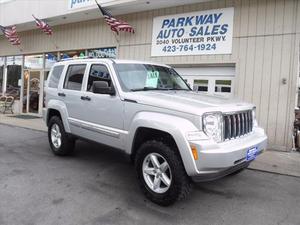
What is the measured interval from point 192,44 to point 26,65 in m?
9.72

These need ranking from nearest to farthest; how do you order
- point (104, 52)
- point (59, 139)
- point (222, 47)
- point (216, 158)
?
point (216, 158) < point (59, 139) < point (222, 47) < point (104, 52)

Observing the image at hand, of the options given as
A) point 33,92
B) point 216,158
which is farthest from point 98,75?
point 33,92

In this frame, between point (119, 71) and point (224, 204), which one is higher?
point (119, 71)

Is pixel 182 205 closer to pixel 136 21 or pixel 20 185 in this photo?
pixel 20 185

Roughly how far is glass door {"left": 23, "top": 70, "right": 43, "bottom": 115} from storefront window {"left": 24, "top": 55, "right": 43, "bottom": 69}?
25 centimetres

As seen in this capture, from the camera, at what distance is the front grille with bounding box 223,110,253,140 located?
402cm

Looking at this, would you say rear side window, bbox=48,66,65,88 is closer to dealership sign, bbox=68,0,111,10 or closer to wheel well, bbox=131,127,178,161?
wheel well, bbox=131,127,178,161

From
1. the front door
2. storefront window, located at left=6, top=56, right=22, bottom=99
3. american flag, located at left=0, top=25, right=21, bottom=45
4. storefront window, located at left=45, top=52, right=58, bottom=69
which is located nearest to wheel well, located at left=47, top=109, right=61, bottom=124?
the front door

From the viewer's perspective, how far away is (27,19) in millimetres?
14094

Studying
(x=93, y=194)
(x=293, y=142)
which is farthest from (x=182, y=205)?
(x=293, y=142)

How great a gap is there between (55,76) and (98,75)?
1.79 metres

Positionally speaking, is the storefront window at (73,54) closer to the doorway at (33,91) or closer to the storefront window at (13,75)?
the doorway at (33,91)

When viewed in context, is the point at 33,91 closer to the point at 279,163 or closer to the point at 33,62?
the point at 33,62

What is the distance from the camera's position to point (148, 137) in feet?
14.6
